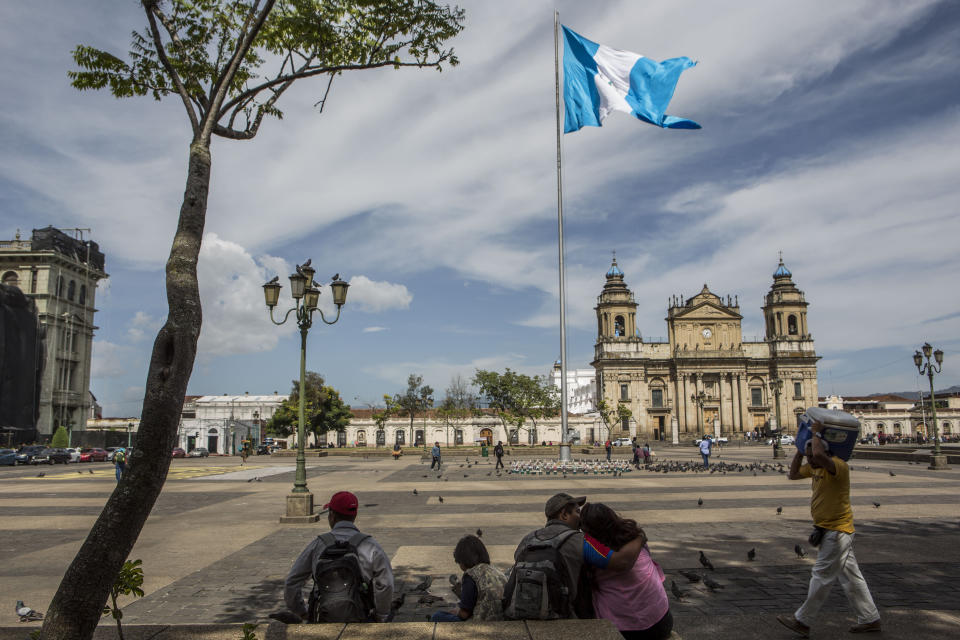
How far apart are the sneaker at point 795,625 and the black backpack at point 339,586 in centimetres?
322

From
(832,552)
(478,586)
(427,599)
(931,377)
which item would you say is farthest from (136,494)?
(931,377)

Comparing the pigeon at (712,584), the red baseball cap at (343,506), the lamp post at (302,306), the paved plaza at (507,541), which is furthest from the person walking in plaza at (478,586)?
the lamp post at (302,306)

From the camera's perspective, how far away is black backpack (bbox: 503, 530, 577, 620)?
11.9 feet

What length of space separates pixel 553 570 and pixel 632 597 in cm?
53

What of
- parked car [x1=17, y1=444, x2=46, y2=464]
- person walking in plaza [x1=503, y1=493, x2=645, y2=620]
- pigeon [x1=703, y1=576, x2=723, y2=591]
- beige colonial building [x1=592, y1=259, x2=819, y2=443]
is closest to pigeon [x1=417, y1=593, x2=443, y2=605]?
person walking in plaza [x1=503, y1=493, x2=645, y2=620]

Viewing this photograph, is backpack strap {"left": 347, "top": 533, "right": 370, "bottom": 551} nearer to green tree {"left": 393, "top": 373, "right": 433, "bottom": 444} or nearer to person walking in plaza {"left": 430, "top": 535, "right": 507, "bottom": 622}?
person walking in plaza {"left": 430, "top": 535, "right": 507, "bottom": 622}

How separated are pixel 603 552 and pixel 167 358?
2.79 meters

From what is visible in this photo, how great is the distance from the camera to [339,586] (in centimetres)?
392

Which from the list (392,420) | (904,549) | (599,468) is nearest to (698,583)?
(904,549)

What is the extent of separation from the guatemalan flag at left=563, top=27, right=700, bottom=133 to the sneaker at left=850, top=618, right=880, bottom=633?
11.1 metres

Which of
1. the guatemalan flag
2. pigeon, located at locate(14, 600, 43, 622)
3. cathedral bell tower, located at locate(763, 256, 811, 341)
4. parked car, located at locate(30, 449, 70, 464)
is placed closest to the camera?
pigeon, located at locate(14, 600, 43, 622)

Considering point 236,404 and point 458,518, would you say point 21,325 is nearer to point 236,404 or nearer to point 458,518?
point 236,404

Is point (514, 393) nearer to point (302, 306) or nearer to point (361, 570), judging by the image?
point (302, 306)

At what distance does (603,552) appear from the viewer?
3717mm
